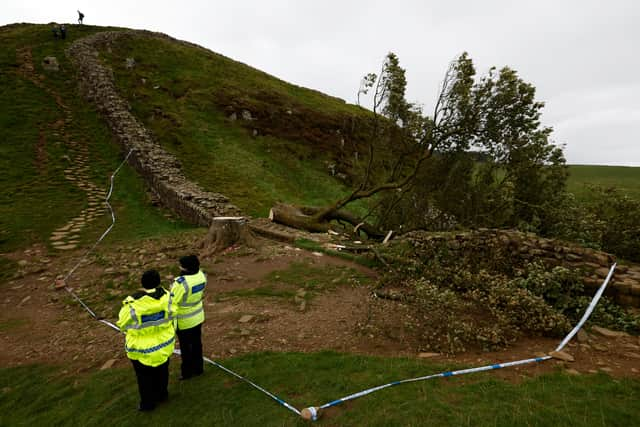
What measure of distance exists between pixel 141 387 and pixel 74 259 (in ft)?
25.9

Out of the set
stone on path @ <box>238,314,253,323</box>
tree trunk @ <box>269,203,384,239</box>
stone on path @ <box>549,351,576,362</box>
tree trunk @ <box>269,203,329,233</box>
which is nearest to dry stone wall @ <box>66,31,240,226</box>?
tree trunk @ <box>269,203,329,233</box>

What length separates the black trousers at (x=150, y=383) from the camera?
153 inches

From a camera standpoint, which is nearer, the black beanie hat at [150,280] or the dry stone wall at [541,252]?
the black beanie hat at [150,280]

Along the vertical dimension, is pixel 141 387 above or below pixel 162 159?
below

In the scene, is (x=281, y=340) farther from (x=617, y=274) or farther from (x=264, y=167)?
(x=264, y=167)

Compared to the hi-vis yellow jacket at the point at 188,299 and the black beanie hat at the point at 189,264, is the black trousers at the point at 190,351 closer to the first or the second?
the hi-vis yellow jacket at the point at 188,299

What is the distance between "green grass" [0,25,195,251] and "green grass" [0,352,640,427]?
26.0ft

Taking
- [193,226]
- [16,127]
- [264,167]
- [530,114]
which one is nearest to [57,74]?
[16,127]

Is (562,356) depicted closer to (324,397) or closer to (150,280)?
(324,397)

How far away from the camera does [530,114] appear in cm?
1322

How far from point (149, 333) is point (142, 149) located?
58.5 feet

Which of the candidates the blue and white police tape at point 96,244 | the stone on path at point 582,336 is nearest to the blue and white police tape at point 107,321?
the blue and white police tape at point 96,244

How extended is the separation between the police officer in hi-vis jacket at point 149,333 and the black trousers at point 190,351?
1.44ft

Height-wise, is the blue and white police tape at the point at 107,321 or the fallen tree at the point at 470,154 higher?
the fallen tree at the point at 470,154
